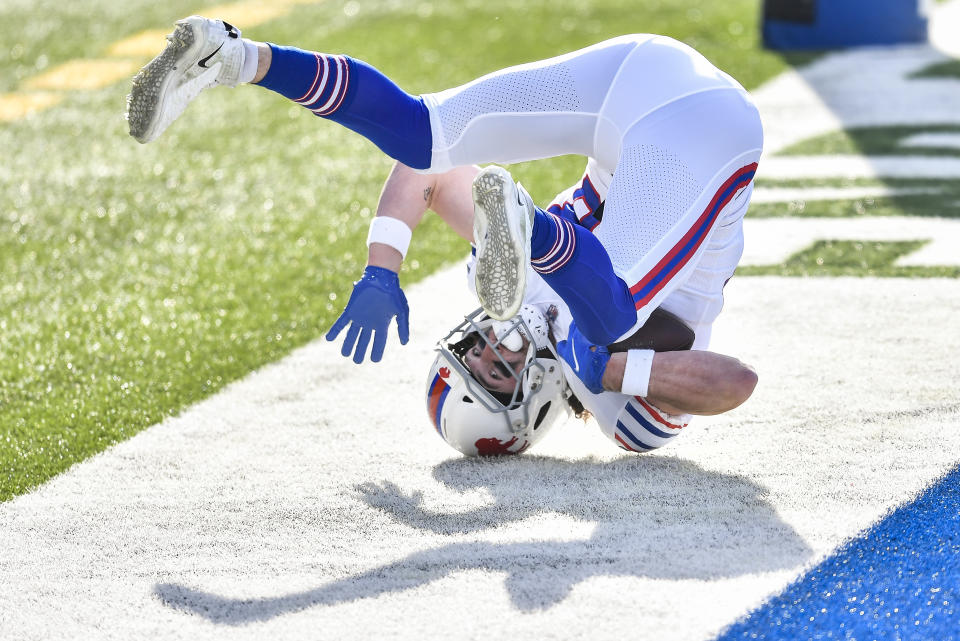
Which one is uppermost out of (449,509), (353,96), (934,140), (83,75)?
(353,96)

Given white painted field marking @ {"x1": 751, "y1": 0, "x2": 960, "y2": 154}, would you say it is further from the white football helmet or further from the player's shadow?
the player's shadow

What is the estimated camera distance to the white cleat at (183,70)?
2.76 m

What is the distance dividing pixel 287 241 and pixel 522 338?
194 centimetres

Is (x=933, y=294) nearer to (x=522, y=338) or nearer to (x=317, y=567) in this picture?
(x=522, y=338)

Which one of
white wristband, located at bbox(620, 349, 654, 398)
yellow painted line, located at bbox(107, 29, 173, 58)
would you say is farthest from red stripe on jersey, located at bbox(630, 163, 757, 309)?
yellow painted line, located at bbox(107, 29, 173, 58)

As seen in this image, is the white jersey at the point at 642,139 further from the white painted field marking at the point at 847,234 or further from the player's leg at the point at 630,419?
the white painted field marking at the point at 847,234

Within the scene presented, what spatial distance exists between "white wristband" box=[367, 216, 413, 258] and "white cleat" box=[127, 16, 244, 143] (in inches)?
21.1

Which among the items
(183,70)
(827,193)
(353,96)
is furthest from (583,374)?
(827,193)

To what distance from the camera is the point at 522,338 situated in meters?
3.11

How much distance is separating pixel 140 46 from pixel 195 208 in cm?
290

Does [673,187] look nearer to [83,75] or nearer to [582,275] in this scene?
[582,275]

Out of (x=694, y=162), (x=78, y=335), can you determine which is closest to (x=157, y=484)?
(x=78, y=335)

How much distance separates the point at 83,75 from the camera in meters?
7.29

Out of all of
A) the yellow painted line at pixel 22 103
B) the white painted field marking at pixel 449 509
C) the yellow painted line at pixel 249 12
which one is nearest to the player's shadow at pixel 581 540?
the white painted field marking at pixel 449 509
